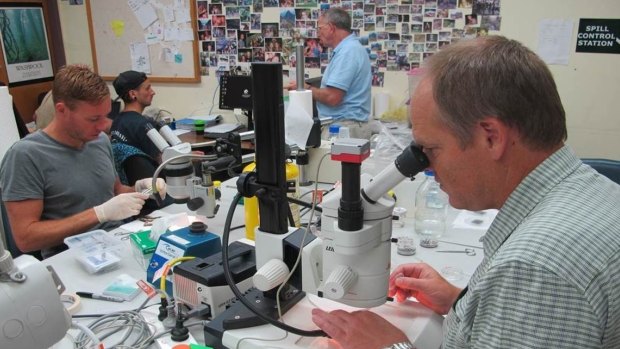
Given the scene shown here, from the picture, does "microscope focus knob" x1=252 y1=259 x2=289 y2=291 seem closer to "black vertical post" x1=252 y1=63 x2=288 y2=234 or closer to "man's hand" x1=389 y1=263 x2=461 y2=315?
"black vertical post" x1=252 y1=63 x2=288 y2=234

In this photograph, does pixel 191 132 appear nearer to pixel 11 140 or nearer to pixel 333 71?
pixel 333 71

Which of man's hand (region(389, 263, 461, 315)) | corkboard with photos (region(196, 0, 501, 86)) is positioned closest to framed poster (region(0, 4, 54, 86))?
corkboard with photos (region(196, 0, 501, 86))

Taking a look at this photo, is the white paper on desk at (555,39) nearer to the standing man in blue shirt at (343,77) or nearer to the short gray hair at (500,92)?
the standing man in blue shirt at (343,77)

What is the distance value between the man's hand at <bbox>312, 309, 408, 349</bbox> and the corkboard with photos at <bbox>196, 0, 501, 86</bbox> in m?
2.57

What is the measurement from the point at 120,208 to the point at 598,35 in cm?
311

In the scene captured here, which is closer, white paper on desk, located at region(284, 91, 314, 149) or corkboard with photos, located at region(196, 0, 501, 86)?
white paper on desk, located at region(284, 91, 314, 149)

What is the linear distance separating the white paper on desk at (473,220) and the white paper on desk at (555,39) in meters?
1.87

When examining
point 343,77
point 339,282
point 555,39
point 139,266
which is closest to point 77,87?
point 139,266

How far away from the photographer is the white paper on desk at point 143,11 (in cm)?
434

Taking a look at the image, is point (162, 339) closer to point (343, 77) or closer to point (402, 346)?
point (402, 346)

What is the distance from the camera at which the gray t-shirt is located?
6.09 feet

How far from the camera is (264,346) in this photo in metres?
0.99

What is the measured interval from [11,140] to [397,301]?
2351 mm

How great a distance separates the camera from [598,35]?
10.7ft
